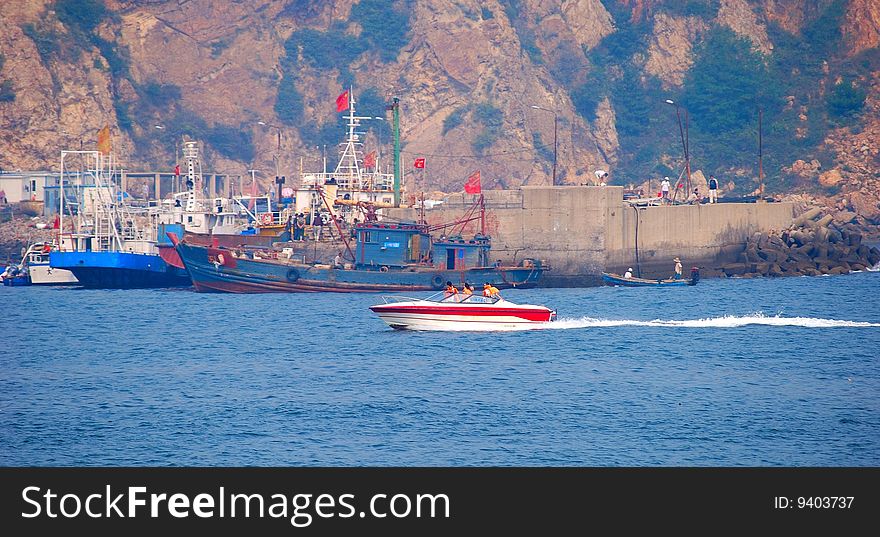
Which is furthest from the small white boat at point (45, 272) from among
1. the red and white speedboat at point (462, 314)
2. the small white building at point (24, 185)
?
the red and white speedboat at point (462, 314)

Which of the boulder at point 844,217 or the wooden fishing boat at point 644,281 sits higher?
the boulder at point 844,217

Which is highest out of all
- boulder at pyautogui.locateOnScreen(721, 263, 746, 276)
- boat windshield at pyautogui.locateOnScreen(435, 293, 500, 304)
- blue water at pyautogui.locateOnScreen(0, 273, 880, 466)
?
boulder at pyautogui.locateOnScreen(721, 263, 746, 276)

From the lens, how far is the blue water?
35.7 metres

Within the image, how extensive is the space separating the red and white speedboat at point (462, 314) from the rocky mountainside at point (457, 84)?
82193 mm

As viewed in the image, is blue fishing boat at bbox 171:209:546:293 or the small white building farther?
the small white building

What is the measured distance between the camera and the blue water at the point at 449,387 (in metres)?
35.7

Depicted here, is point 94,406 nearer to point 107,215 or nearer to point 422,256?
point 422,256

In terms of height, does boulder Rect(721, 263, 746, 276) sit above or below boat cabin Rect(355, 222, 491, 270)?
below

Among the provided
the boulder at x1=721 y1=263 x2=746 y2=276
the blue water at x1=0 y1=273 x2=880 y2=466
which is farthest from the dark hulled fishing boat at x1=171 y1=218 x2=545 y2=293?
the boulder at x1=721 y1=263 x2=746 y2=276

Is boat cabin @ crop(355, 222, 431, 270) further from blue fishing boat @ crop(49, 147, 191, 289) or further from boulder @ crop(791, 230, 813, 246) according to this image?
boulder @ crop(791, 230, 813, 246)

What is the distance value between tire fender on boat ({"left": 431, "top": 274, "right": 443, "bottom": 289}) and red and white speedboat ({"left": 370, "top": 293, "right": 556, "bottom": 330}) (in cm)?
1844

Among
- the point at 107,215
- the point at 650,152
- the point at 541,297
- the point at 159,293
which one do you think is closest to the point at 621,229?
the point at 541,297

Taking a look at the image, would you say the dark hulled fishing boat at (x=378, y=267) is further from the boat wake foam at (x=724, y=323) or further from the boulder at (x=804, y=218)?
the boulder at (x=804, y=218)

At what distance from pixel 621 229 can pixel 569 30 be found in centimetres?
8286
